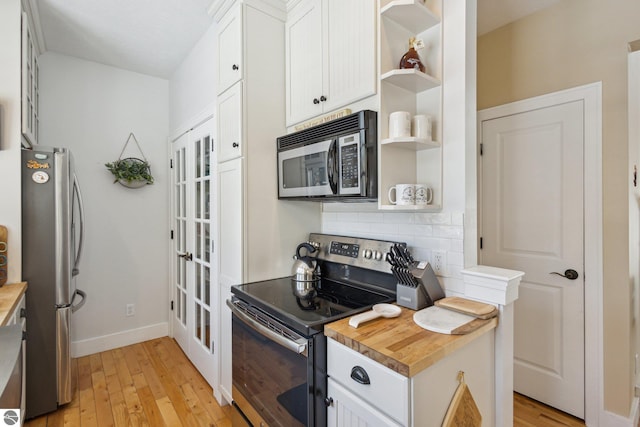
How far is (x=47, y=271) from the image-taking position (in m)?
2.09

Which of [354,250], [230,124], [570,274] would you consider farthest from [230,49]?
[570,274]

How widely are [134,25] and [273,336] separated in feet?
8.18

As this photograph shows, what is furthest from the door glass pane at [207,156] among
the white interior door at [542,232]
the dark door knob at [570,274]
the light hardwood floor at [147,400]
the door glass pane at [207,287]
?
the dark door knob at [570,274]

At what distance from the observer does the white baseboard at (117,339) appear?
115 inches

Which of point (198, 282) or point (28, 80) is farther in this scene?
point (198, 282)

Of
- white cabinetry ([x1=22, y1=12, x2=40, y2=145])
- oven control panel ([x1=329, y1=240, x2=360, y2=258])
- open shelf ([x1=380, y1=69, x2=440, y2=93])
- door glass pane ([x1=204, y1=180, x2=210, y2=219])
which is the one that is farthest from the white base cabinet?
white cabinetry ([x1=22, y1=12, x2=40, y2=145])

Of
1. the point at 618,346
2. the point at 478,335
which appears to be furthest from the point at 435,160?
the point at 618,346

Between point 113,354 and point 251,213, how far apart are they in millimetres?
2247

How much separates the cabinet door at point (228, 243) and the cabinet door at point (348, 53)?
0.70m

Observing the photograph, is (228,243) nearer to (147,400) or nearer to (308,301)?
(308,301)

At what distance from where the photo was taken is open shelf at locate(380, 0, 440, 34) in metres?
1.37

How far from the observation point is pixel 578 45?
2.01 meters

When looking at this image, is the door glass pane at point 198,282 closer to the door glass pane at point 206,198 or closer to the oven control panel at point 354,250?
the door glass pane at point 206,198

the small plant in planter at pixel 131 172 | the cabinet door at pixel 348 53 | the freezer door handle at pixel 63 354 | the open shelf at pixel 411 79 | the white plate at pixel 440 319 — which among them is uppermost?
the cabinet door at pixel 348 53
